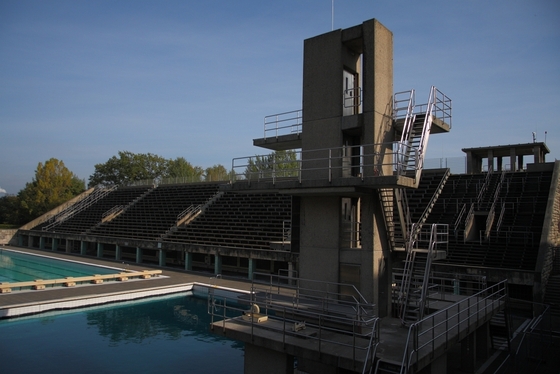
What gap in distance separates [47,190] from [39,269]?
2985 centimetres

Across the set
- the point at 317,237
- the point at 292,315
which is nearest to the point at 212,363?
the point at 292,315

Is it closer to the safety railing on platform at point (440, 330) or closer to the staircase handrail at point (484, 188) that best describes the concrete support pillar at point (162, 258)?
the staircase handrail at point (484, 188)

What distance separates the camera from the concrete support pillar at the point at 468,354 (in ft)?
35.3

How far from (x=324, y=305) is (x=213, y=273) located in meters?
16.1

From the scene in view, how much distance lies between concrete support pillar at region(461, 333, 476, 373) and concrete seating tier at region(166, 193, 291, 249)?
12936mm

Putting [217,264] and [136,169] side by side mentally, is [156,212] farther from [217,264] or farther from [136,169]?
[136,169]

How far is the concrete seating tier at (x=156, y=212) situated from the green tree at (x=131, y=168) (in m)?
28.5

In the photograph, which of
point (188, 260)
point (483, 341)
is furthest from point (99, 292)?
point (483, 341)

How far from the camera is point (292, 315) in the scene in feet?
30.0

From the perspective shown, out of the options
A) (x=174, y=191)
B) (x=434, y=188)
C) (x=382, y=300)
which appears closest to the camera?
(x=382, y=300)

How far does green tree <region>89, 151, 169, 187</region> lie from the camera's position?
219 feet

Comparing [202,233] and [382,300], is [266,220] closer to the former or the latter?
[202,233]

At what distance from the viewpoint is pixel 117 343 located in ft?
41.2

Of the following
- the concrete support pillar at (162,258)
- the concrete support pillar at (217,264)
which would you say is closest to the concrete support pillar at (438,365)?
the concrete support pillar at (217,264)
